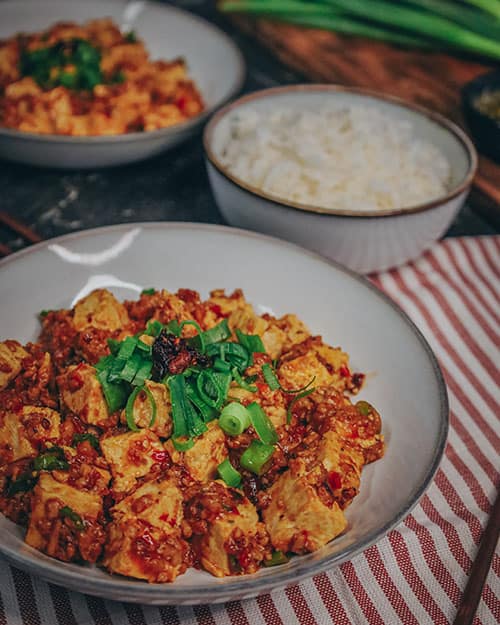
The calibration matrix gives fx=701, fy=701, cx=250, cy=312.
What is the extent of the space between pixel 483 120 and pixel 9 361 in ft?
9.36

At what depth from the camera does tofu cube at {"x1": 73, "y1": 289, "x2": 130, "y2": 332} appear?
2.45m

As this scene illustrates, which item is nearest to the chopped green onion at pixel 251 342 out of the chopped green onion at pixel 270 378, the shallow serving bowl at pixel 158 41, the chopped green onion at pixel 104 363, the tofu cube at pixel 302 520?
the chopped green onion at pixel 270 378

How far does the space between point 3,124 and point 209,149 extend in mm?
1257

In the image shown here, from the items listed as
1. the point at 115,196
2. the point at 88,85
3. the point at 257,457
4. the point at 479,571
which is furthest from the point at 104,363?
the point at 88,85

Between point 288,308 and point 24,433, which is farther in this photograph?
point 288,308

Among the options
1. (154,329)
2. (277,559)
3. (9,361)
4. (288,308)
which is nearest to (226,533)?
(277,559)

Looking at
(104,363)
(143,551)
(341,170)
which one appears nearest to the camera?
(143,551)

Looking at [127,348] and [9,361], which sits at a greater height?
[127,348]

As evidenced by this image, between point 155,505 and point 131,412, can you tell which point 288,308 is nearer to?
point 131,412

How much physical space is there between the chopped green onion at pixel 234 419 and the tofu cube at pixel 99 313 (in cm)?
58

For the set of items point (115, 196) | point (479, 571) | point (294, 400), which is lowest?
point (115, 196)

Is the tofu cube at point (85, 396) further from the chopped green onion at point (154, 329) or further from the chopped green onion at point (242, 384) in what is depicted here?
the chopped green onion at point (242, 384)

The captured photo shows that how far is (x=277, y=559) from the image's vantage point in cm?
190

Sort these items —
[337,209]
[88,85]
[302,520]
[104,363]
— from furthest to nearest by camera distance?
[88,85] → [337,209] → [104,363] → [302,520]
